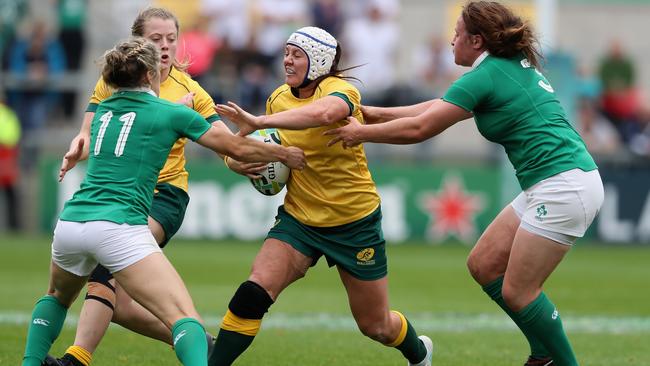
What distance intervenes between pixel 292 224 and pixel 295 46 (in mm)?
1110

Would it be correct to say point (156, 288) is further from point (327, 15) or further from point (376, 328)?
point (327, 15)

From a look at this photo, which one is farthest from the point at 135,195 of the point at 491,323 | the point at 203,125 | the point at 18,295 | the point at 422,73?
the point at 422,73

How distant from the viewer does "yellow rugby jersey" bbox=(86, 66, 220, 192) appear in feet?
25.2

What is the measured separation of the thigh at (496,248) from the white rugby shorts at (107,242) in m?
2.17

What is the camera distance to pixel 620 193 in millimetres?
19672

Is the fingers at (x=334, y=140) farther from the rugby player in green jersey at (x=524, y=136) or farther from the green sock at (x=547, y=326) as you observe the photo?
the green sock at (x=547, y=326)

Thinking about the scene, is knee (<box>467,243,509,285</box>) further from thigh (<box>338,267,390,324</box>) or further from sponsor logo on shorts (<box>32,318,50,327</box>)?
sponsor logo on shorts (<box>32,318,50,327</box>)

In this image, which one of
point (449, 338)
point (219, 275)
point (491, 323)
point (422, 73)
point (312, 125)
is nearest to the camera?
point (312, 125)

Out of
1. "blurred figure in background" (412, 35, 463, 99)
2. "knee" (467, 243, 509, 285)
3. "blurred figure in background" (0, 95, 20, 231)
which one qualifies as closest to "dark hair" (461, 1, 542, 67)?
"knee" (467, 243, 509, 285)

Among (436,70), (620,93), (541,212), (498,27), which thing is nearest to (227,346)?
(541,212)

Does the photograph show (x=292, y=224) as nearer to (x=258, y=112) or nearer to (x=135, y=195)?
(x=135, y=195)

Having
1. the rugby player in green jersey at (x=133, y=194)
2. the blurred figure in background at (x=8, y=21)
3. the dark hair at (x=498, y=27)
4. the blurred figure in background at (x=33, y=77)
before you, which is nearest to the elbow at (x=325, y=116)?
the rugby player in green jersey at (x=133, y=194)

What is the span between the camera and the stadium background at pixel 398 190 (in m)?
14.7

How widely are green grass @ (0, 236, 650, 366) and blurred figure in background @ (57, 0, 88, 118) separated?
129 inches
